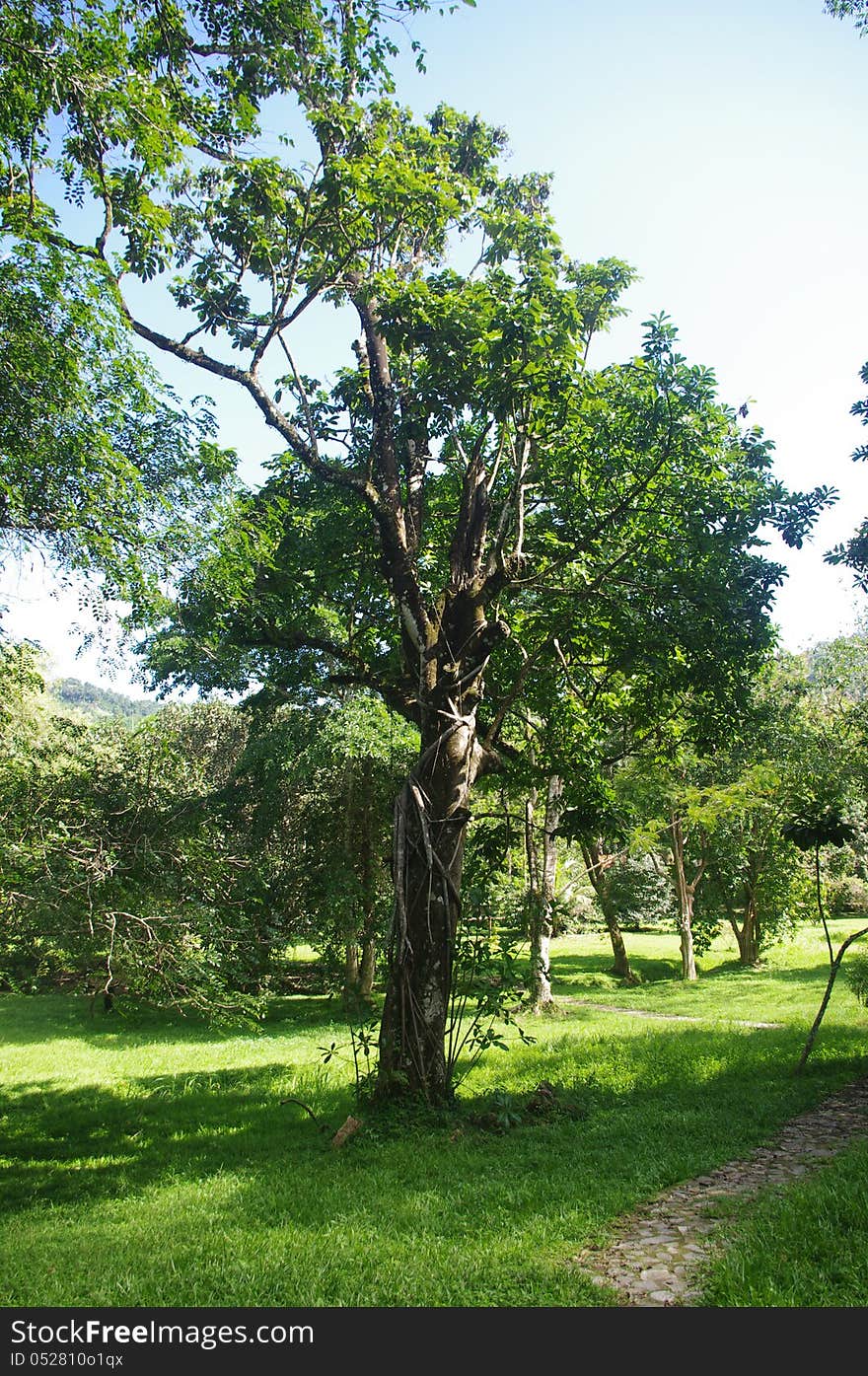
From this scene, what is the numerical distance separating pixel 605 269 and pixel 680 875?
16927 millimetres

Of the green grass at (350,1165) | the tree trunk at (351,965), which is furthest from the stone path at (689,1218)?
the tree trunk at (351,965)

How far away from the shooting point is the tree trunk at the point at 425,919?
7.78m

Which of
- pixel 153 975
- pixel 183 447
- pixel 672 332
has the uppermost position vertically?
pixel 672 332

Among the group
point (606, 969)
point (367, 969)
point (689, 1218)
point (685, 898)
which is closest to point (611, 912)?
point (685, 898)

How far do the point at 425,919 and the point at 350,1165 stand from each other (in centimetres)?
235

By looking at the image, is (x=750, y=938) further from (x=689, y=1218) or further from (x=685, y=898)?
(x=689, y=1218)

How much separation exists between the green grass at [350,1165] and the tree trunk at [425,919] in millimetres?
563

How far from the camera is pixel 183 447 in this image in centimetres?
714

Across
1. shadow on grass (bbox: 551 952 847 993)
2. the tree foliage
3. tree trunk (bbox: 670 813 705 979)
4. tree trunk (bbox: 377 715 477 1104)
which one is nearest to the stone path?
tree trunk (bbox: 377 715 477 1104)

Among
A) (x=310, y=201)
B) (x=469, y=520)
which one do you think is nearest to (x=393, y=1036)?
(x=469, y=520)

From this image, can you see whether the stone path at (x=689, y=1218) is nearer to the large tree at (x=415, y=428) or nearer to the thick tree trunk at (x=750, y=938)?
the large tree at (x=415, y=428)

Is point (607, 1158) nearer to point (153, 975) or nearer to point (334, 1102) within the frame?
point (334, 1102)

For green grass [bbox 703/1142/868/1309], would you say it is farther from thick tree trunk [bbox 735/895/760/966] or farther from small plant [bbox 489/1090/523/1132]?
thick tree trunk [bbox 735/895/760/966]

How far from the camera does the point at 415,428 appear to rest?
8594mm
